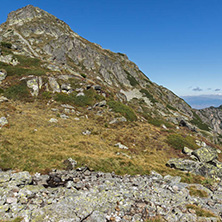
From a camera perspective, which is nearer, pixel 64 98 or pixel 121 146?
pixel 121 146

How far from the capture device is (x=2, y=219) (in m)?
7.73

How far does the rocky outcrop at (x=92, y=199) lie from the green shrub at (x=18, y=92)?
88.7 feet

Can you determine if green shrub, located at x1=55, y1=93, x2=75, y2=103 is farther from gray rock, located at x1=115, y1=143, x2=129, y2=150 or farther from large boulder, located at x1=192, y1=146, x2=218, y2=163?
large boulder, located at x1=192, y1=146, x2=218, y2=163

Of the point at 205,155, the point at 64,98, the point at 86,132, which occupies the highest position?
the point at 64,98

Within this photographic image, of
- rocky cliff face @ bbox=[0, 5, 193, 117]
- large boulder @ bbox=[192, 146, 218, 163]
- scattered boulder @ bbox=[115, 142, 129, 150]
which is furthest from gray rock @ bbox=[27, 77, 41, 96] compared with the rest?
rocky cliff face @ bbox=[0, 5, 193, 117]

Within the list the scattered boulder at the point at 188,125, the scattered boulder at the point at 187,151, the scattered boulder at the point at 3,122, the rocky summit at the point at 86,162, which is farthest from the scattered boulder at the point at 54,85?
the scattered boulder at the point at 188,125

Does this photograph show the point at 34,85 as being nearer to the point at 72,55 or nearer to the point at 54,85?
the point at 54,85

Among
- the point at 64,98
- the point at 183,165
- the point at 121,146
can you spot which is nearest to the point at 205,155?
the point at 183,165

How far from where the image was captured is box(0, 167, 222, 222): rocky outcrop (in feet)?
28.5

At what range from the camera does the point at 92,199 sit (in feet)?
33.7

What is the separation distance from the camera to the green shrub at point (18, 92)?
33750 mm

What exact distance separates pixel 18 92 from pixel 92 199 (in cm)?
3493

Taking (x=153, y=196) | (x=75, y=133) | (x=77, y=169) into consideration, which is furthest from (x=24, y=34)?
(x=153, y=196)

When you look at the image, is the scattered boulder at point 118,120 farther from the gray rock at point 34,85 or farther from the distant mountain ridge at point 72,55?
the distant mountain ridge at point 72,55
